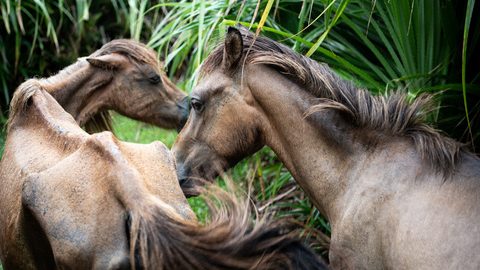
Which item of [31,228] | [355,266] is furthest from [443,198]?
[31,228]

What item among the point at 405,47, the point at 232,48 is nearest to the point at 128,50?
the point at 232,48

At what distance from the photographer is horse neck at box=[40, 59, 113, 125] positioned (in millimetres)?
4617

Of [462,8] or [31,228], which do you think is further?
[462,8]

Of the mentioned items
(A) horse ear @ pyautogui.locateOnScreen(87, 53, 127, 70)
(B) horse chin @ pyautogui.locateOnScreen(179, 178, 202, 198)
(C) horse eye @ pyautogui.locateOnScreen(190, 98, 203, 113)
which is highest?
(C) horse eye @ pyautogui.locateOnScreen(190, 98, 203, 113)

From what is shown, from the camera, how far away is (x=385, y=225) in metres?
3.10

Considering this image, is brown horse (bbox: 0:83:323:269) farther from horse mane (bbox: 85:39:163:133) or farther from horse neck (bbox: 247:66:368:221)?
horse mane (bbox: 85:39:163:133)

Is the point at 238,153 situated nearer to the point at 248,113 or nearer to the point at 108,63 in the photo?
the point at 248,113

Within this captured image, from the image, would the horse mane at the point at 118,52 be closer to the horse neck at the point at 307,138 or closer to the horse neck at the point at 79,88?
the horse neck at the point at 79,88

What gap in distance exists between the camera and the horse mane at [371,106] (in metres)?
3.18

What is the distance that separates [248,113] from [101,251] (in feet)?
3.59

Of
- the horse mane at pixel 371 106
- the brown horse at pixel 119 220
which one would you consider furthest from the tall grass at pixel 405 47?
the brown horse at pixel 119 220

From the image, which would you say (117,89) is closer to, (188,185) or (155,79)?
(155,79)

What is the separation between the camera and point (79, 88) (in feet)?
15.7

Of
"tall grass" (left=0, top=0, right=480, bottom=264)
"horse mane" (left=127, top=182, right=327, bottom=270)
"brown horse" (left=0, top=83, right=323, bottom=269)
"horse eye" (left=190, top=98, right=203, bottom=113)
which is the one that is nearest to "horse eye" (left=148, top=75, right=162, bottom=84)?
"tall grass" (left=0, top=0, right=480, bottom=264)
